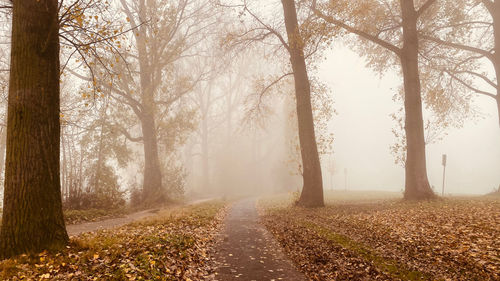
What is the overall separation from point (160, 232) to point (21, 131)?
4127mm

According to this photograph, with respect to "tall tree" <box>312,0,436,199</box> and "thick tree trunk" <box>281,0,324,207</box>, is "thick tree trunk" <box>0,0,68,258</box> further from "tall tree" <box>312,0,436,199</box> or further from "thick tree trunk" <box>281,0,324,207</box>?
"tall tree" <box>312,0,436,199</box>

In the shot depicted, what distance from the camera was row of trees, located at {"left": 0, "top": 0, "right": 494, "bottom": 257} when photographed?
577cm

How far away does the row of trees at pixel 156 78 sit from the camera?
18.9 feet

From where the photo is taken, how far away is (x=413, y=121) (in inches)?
567

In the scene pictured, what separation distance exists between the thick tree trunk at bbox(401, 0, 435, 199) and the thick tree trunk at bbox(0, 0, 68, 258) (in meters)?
14.4

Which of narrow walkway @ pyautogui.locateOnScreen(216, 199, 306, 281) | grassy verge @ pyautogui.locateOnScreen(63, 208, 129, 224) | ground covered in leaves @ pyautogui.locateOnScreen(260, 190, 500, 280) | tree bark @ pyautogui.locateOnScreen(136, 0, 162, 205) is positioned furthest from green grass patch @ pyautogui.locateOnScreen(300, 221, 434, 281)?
tree bark @ pyautogui.locateOnScreen(136, 0, 162, 205)

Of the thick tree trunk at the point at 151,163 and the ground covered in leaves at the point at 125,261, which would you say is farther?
the thick tree trunk at the point at 151,163

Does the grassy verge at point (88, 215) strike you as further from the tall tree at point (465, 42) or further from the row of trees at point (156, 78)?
the tall tree at point (465, 42)

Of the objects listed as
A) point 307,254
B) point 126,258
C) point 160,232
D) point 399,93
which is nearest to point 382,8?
point 399,93

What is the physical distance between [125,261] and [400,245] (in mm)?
6260

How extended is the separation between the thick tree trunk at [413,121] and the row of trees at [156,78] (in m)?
0.05

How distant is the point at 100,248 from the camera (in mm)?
5941

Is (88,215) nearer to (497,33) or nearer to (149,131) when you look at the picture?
(149,131)

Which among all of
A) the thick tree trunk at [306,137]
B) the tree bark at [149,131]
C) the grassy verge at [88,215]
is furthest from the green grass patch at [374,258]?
the tree bark at [149,131]
